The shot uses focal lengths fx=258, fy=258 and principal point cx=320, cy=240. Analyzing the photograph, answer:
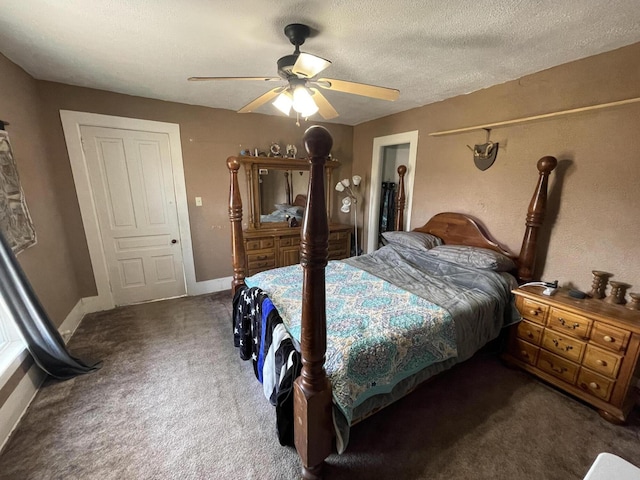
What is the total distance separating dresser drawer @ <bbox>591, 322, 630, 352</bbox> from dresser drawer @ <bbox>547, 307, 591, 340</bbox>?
0.12 ft

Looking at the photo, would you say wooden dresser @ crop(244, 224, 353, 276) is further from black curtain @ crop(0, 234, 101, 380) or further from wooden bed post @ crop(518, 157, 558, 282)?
wooden bed post @ crop(518, 157, 558, 282)

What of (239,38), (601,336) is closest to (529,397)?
(601,336)

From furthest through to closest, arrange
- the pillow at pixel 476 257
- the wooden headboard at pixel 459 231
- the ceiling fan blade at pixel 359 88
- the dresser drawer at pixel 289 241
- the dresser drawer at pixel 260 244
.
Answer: the dresser drawer at pixel 289 241 → the dresser drawer at pixel 260 244 → the wooden headboard at pixel 459 231 → the pillow at pixel 476 257 → the ceiling fan blade at pixel 359 88

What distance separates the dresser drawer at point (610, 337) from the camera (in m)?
1.52

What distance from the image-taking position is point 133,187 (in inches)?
115

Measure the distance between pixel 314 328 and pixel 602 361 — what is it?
1901mm

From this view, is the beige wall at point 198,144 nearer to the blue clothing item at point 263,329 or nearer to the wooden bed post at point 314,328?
the blue clothing item at point 263,329

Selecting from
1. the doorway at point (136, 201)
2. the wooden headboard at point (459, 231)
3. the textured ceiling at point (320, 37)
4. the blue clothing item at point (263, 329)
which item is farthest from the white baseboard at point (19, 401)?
the wooden headboard at point (459, 231)

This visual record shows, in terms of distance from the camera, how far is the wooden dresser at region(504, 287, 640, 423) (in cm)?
155

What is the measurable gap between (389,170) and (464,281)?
8.75 ft

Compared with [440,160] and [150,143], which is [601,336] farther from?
[150,143]

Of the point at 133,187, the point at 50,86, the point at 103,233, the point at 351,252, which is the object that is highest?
the point at 50,86

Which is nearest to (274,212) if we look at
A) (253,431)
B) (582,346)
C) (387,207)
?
(387,207)

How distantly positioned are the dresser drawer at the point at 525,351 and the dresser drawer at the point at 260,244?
265 centimetres
